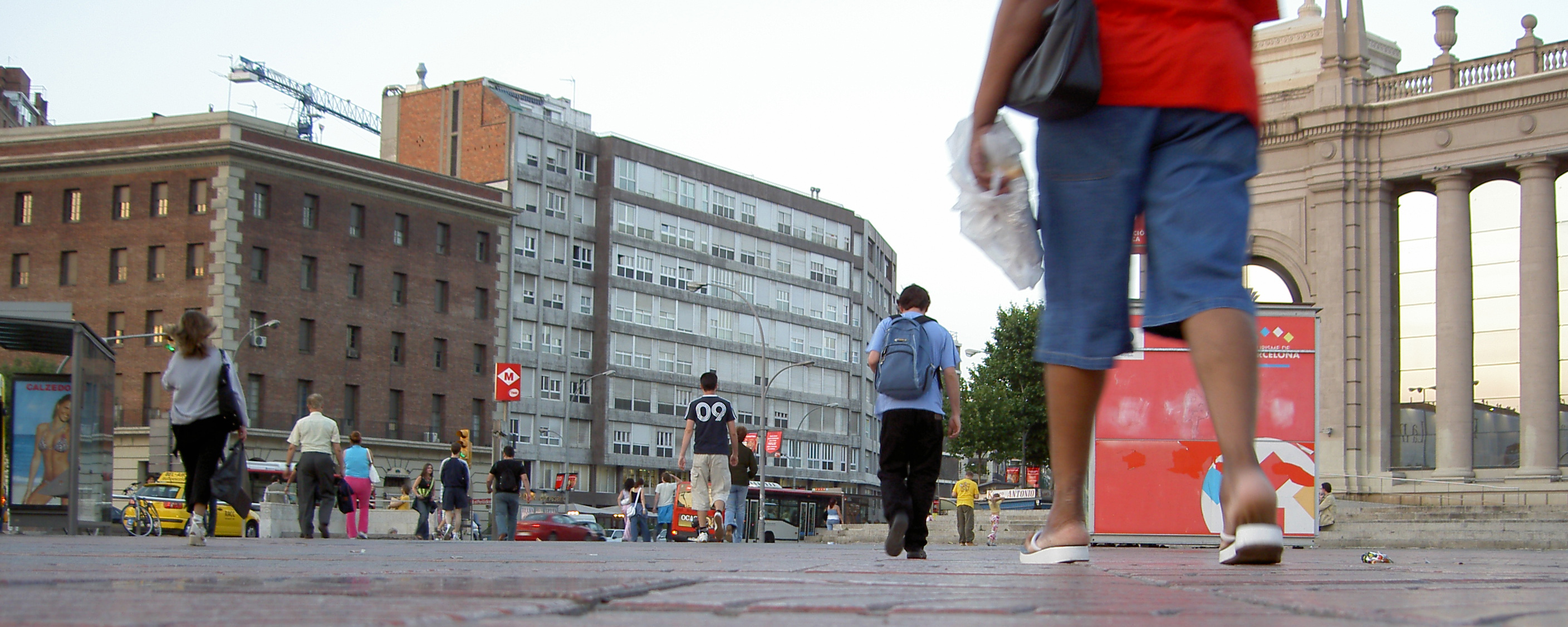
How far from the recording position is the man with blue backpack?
→ 8.82 meters

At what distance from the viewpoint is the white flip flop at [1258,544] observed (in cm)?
352

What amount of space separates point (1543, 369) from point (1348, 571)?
3937 centimetres

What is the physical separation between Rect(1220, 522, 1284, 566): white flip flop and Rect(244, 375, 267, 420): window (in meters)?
61.6

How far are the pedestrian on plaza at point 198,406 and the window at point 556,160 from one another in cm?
6990

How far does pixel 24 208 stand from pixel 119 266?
491 centimetres

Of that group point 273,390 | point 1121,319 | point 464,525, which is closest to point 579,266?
point 273,390

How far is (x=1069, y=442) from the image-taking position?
4340 millimetres

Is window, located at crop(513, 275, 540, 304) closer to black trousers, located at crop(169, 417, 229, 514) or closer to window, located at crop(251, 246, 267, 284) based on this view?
window, located at crop(251, 246, 267, 284)

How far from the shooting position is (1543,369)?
39.1 m

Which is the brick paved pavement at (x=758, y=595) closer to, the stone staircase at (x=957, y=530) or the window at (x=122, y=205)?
the stone staircase at (x=957, y=530)

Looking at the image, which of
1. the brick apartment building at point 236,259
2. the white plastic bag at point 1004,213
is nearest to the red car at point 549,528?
the brick apartment building at point 236,259

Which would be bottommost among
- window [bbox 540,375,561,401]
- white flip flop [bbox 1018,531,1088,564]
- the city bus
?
the city bus

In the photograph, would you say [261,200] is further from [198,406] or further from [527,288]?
[198,406]

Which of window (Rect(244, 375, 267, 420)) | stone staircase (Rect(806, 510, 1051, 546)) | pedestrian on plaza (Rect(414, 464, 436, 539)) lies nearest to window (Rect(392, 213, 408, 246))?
window (Rect(244, 375, 267, 420))
